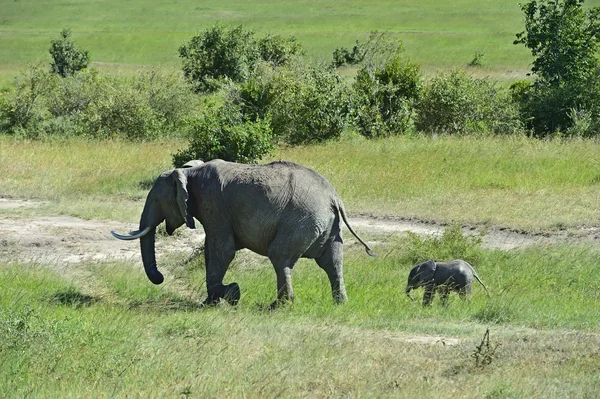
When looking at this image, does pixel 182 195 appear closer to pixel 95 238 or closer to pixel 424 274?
pixel 424 274

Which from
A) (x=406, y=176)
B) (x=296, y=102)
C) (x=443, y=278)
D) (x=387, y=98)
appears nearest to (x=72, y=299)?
(x=443, y=278)

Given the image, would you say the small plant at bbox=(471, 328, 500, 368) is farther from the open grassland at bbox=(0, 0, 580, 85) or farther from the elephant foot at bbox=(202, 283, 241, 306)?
the open grassland at bbox=(0, 0, 580, 85)

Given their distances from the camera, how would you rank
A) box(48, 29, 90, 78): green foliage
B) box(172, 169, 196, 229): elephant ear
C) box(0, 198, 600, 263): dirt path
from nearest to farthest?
box(172, 169, 196, 229): elephant ear
box(0, 198, 600, 263): dirt path
box(48, 29, 90, 78): green foliage

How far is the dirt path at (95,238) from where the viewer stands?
54.4 feet

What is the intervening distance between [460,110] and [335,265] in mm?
19683

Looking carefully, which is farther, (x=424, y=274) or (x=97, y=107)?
(x=97, y=107)

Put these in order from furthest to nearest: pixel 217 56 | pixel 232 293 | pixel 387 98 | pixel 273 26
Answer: pixel 273 26
pixel 217 56
pixel 387 98
pixel 232 293

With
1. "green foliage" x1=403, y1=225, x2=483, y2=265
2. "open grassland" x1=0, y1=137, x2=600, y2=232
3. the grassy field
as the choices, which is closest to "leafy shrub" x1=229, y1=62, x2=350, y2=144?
the grassy field

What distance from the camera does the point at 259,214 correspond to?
40.4ft

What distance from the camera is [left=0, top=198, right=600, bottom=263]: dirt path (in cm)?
1659

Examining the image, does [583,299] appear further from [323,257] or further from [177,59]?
[177,59]

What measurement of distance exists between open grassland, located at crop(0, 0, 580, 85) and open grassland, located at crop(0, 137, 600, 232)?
3381 centimetres

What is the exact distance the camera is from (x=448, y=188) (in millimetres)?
22516

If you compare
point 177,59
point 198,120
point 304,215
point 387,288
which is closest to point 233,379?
point 304,215
